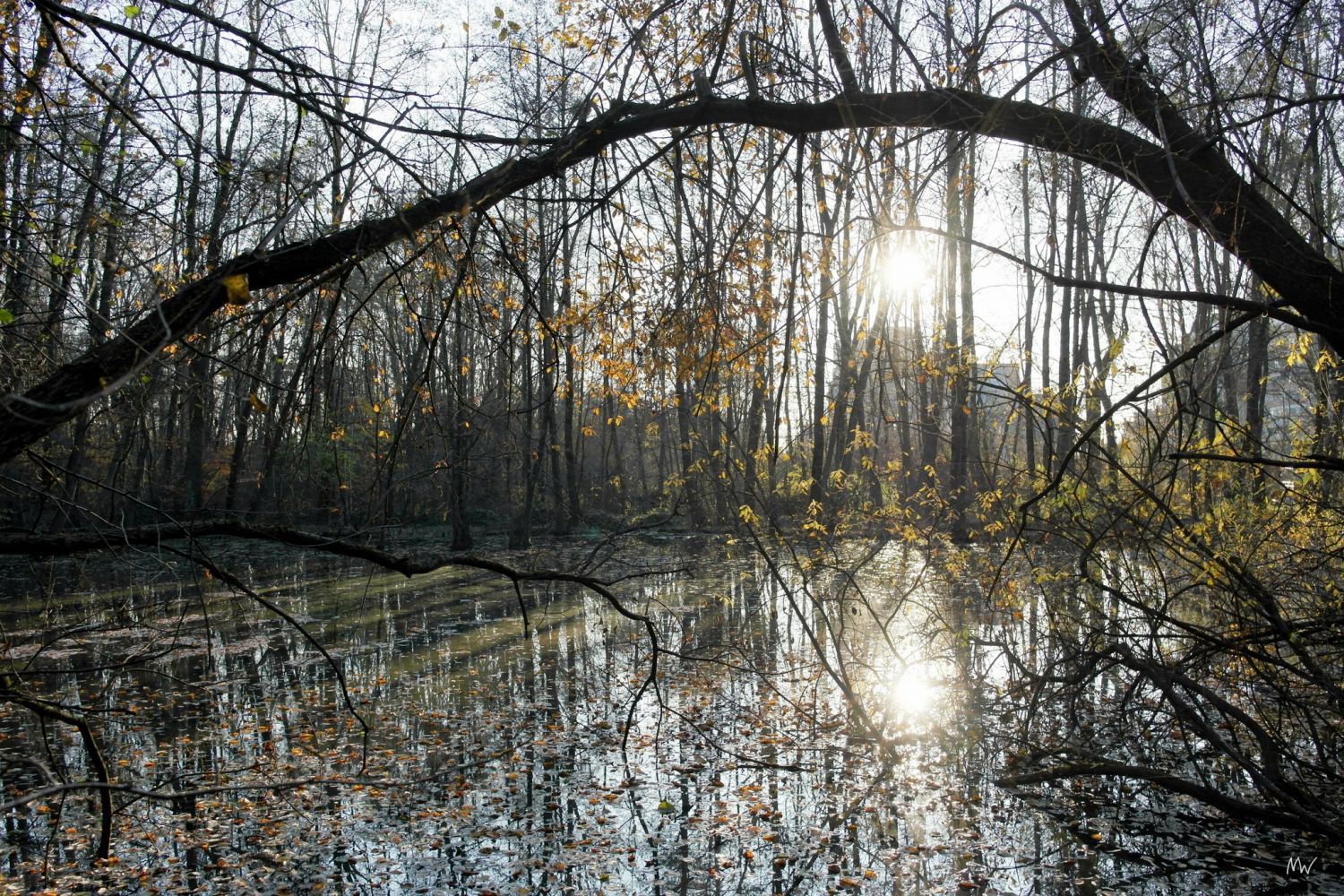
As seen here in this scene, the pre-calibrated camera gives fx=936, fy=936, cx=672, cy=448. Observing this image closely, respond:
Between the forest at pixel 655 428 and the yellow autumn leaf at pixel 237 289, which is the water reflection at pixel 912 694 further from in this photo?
the yellow autumn leaf at pixel 237 289

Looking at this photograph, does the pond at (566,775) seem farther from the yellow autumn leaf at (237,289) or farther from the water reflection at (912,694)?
the yellow autumn leaf at (237,289)

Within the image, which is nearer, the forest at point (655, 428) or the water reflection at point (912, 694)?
the forest at point (655, 428)

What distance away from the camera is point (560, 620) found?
37.1ft

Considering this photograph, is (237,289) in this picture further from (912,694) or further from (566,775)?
(912,694)

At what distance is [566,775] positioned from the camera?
5785mm

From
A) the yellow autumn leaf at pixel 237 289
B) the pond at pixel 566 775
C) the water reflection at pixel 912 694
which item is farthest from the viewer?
the water reflection at pixel 912 694

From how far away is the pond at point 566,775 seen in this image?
4.36 m

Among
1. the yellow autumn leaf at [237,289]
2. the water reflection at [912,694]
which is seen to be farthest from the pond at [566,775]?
the yellow autumn leaf at [237,289]

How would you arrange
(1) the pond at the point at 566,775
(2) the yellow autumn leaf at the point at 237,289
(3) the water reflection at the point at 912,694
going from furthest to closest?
(3) the water reflection at the point at 912,694 < (1) the pond at the point at 566,775 < (2) the yellow autumn leaf at the point at 237,289

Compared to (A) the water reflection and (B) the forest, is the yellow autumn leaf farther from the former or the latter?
(A) the water reflection

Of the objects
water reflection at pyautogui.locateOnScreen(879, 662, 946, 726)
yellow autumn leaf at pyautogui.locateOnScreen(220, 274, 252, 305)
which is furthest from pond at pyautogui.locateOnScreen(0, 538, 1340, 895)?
yellow autumn leaf at pyautogui.locateOnScreen(220, 274, 252, 305)

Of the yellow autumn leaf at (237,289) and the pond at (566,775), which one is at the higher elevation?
the yellow autumn leaf at (237,289)

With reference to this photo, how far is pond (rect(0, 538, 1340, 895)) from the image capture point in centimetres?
436

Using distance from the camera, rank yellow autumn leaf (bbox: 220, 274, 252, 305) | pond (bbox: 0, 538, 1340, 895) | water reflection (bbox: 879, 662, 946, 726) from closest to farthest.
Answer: yellow autumn leaf (bbox: 220, 274, 252, 305) < pond (bbox: 0, 538, 1340, 895) < water reflection (bbox: 879, 662, 946, 726)
